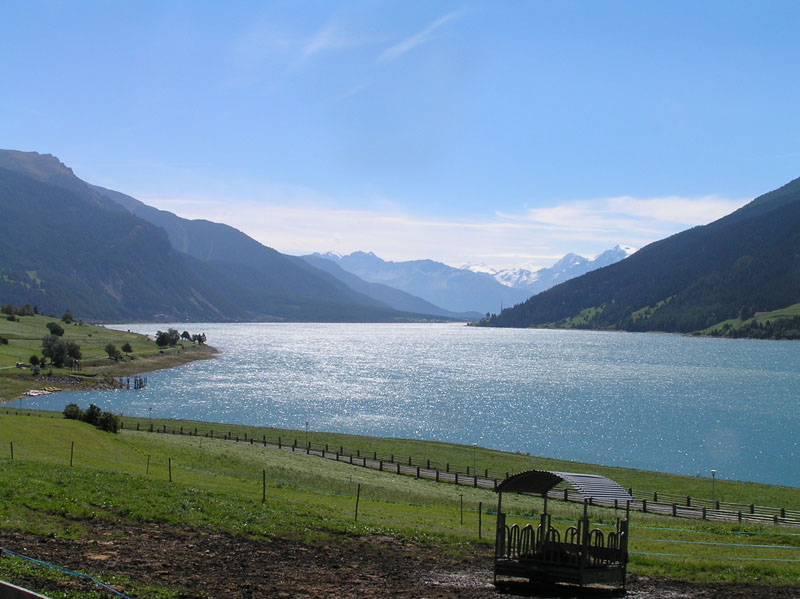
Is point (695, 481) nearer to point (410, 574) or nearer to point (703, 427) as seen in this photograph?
point (703, 427)

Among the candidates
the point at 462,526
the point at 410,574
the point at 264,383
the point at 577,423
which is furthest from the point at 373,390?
the point at 410,574

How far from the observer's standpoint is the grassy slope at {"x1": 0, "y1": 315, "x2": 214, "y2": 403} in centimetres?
11725

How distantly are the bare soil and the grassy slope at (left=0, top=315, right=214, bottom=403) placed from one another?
9771cm

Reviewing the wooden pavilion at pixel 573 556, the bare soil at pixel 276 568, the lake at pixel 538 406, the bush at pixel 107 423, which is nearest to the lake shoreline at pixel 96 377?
the lake at pixel 538 406

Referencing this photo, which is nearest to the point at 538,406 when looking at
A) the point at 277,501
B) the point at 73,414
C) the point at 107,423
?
the point at 107,423

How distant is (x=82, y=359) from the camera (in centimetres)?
15162

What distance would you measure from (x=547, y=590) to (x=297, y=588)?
7100mm

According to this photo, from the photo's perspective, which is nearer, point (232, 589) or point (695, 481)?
point (232, 589)

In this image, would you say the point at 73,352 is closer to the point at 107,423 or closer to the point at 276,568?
the point at 107,423

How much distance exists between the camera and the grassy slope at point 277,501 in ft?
73.5

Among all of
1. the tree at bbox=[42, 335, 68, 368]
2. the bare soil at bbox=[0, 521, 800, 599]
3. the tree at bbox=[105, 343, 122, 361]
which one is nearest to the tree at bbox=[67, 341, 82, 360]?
the tree at bbox=[42, 335, 68, 368]

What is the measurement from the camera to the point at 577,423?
9394 centimetres

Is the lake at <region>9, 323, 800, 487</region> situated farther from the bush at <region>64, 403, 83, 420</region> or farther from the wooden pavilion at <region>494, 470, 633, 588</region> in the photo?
the wooden pavilion at <region>494, 470, 633, 588</region>

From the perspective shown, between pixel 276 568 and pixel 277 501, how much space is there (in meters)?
10.6
